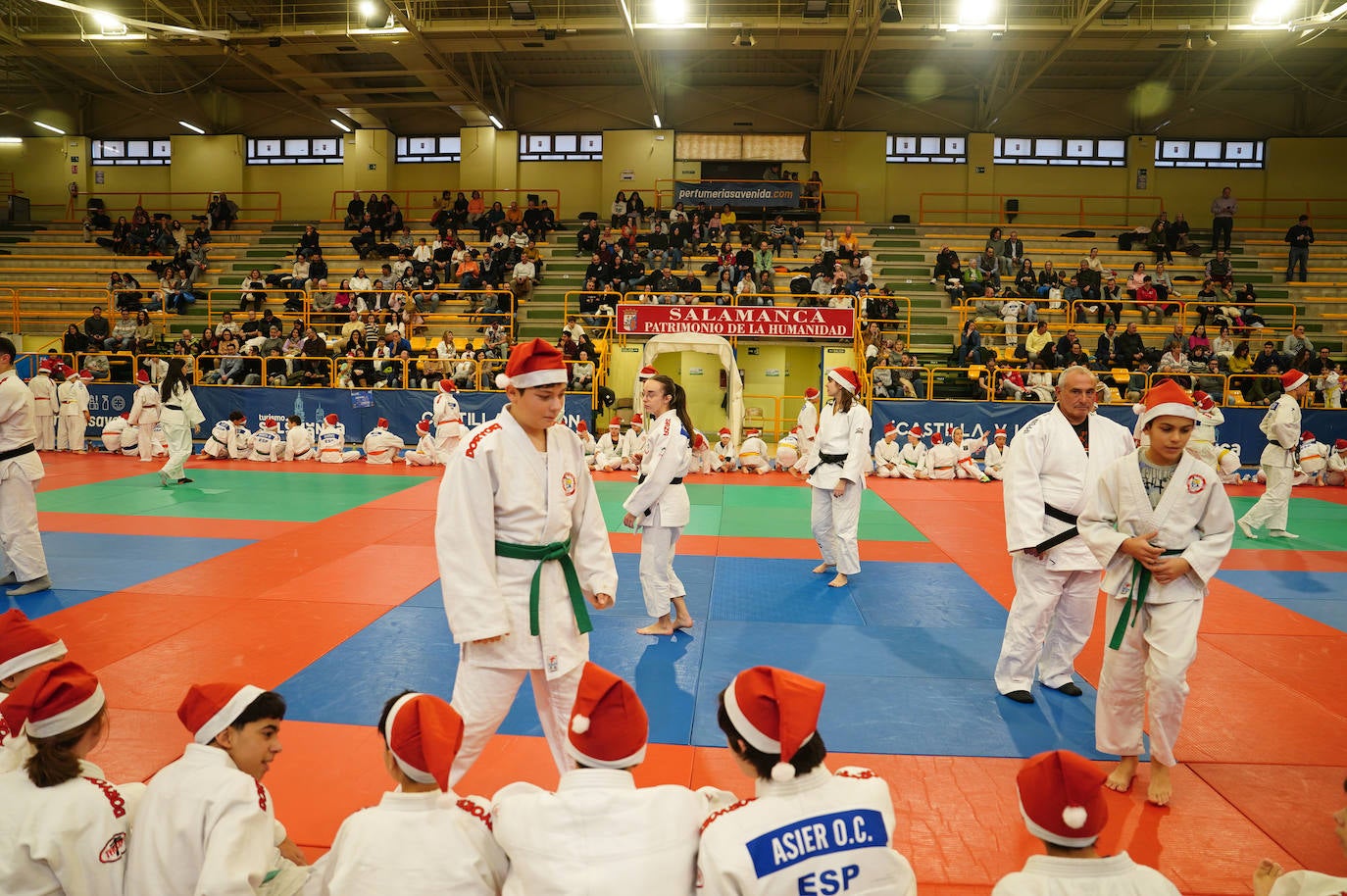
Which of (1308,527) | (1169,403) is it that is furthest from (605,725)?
(1308,527)

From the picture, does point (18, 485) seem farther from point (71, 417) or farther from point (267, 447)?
point (71, 417)

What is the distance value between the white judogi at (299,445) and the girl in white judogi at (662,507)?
487 inches

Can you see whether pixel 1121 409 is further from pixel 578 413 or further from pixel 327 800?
pixel 327 800

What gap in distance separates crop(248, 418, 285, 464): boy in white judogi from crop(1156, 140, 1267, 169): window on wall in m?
28.0

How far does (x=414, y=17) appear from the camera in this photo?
2023cm

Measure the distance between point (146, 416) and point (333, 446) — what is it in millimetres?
3251

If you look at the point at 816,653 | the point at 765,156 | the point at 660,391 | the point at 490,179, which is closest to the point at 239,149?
the point at 490,179

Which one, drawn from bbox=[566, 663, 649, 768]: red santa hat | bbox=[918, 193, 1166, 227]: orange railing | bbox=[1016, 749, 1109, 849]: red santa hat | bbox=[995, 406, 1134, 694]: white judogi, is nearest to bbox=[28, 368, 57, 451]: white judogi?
bbox=[995, 406, 1134, 694]: white judogi

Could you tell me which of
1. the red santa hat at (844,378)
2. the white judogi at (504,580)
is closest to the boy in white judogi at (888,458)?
the red santa hat at (844,378)

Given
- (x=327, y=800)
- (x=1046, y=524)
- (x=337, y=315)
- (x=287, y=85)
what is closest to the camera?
(x=327, y=800)

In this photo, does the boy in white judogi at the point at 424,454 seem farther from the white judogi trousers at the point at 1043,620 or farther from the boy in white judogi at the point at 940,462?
the white judogi trousers at the point at 1043,620

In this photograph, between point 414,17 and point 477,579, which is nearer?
point 477,579

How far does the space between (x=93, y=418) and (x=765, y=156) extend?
20.3 meters

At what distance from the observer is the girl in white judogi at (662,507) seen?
5.98 m
